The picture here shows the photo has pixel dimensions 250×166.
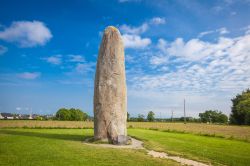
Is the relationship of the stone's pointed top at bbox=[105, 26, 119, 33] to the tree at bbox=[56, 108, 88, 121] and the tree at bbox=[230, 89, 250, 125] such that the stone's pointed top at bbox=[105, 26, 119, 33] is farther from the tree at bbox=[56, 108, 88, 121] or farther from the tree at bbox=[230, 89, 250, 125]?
the tree at bbox=[56, 108, 88, 121]

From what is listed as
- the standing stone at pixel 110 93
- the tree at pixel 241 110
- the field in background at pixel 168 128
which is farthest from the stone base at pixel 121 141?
the tree at pixel 241 110

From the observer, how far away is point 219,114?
12350 cm

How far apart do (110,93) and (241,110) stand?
214 feet

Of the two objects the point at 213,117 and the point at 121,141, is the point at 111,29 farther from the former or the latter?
the point at 213,117

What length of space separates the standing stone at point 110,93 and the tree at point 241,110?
203 ft

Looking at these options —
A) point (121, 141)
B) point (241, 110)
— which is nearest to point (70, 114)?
point (241, 110)

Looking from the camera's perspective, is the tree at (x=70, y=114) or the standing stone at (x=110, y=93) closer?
the standing stone at (x=110, y=93)

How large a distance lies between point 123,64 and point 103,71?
68.3 inches

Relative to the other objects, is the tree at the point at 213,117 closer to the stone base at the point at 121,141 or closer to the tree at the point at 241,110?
the tree at the point at 241,110

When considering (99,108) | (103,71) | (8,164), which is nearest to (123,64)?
(103,71)

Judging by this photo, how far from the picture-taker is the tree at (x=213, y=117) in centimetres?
12150

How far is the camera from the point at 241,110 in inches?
2972

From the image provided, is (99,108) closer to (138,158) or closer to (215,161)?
(138,158)

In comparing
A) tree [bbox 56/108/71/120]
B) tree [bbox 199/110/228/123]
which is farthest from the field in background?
tree [bbox 199/110/228/123]
